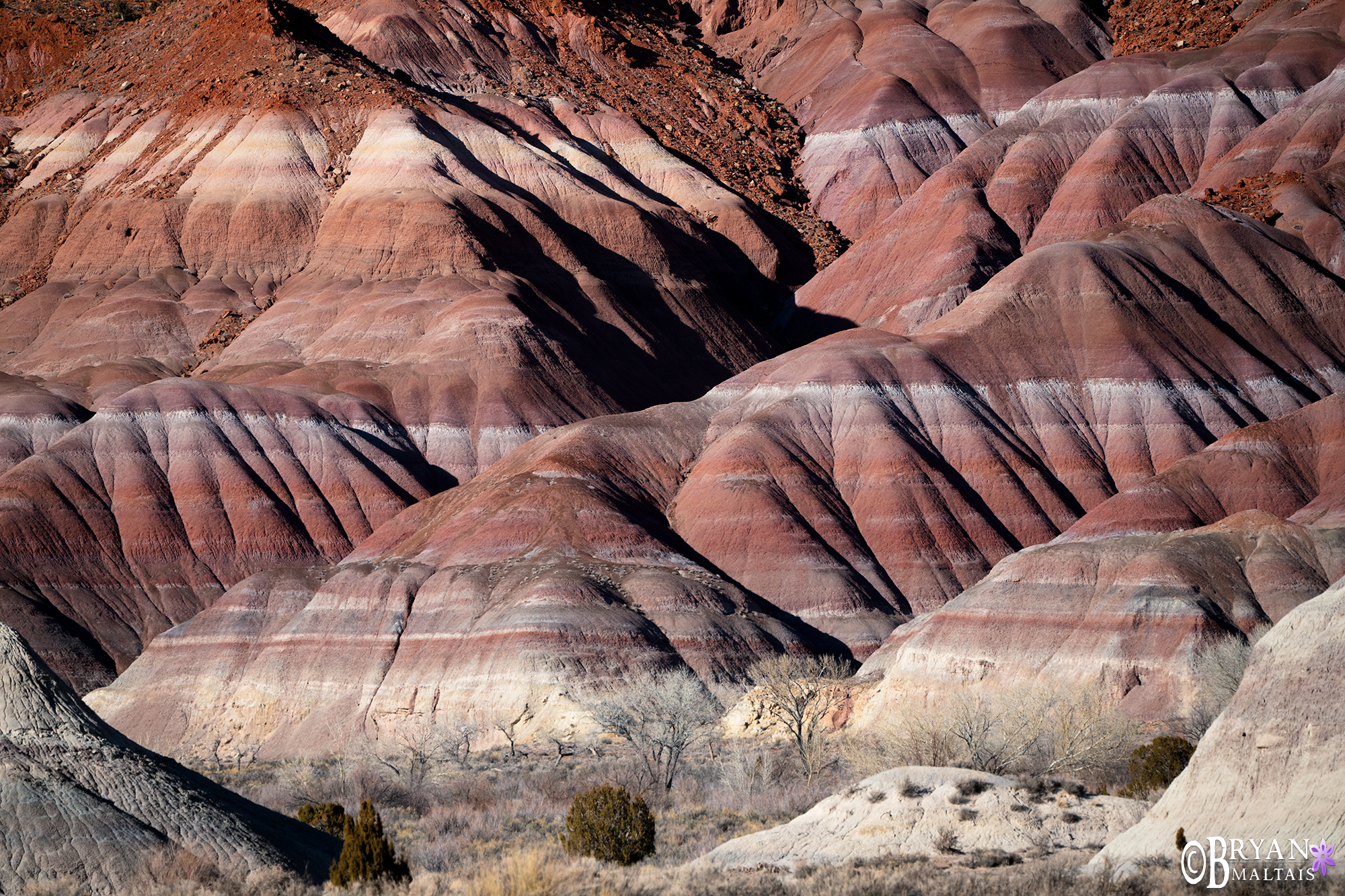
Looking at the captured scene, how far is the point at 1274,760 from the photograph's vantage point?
20641 millimetres

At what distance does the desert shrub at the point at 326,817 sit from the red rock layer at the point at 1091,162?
84.9 meters

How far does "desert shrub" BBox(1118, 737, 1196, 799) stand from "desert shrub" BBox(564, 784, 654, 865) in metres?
10.1

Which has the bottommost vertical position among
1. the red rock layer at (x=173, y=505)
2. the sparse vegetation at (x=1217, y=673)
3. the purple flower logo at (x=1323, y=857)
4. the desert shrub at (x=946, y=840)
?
the red rock layer at (x=173, y=505)

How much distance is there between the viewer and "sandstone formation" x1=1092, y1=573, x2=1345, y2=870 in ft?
65.1

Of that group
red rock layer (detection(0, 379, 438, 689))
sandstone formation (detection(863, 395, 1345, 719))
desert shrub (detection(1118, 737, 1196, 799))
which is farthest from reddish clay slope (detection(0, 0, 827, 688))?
desert shrub (detection(1118, 737, 1196, 799))

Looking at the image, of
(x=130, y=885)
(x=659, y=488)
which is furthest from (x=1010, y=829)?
(x=659, y=488)

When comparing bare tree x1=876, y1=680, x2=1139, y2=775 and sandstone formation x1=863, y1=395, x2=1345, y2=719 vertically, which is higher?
bare tree x1=876, y1=680, x2=1139, y2=775

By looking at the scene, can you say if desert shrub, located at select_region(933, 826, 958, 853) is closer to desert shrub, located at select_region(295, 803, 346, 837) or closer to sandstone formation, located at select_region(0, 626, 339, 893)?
sandstone formation, located at select_region(0, 626, 339, 893)

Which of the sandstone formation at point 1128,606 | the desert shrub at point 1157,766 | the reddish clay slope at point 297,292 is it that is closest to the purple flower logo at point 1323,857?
the desert shrub at point 1157,766

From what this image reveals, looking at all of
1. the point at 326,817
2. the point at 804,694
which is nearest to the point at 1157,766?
the point at 326,817

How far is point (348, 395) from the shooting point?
99062mm

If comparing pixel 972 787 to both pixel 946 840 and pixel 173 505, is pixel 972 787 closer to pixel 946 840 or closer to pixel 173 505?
pixel 946 840

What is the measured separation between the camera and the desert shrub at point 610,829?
2720cm

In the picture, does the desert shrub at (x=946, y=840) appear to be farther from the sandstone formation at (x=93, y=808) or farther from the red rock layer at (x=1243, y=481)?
the red rock layer at (x=1243, y=481)
